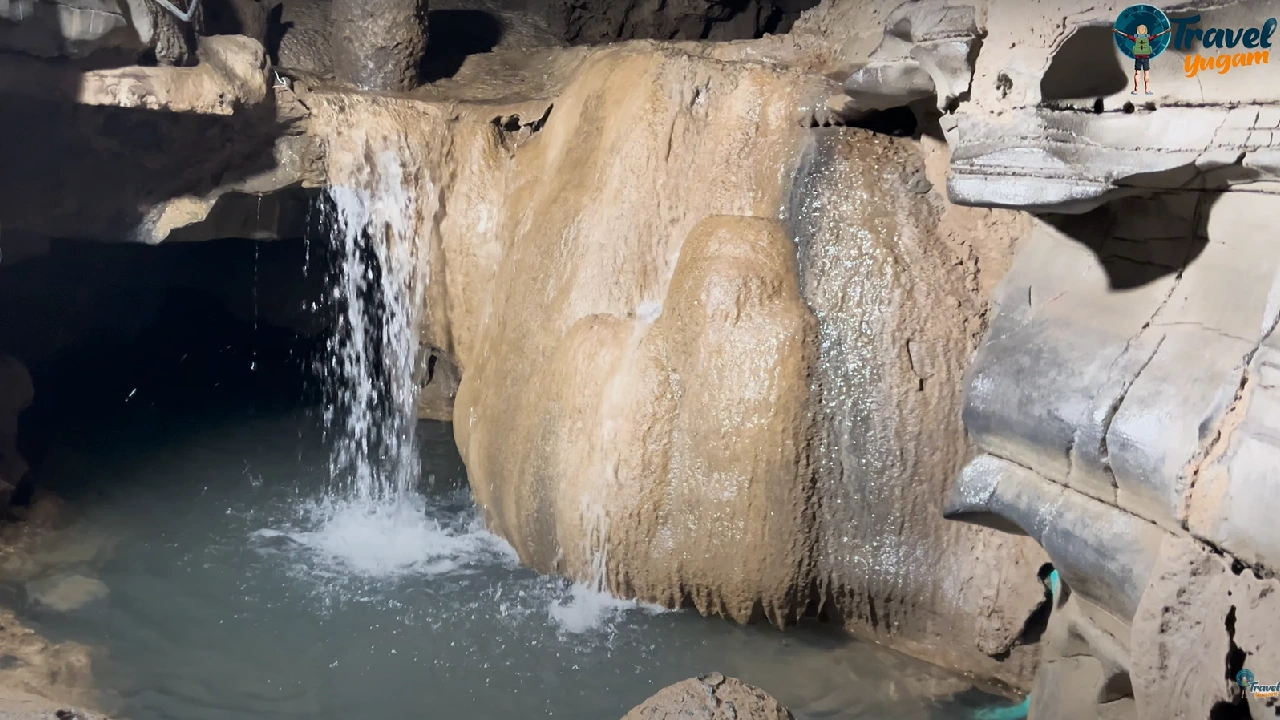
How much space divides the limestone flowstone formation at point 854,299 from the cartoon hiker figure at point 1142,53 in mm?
35

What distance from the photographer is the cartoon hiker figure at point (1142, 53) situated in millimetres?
2854

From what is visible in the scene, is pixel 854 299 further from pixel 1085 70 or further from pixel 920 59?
pixel 1085 70

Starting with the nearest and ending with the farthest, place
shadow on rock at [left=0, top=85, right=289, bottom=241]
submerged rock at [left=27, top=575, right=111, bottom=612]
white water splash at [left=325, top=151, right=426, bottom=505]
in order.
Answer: submerged rock at [left=27, top=575, right=111, bottom=612] < shadow on rock at [left=0, top=85, right=289, bottom=241] < white water splash at [left=325, top=151, right=426, bottom=505]

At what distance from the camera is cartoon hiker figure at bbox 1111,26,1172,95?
9.36ft

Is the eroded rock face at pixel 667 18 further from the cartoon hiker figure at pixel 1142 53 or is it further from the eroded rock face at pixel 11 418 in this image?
the cartoon hiker figure at pixel 1142 53

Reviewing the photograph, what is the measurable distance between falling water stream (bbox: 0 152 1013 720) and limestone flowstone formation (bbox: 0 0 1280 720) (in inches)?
7.9

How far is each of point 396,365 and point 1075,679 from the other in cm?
471

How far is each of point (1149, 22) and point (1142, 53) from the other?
→ 0.31 feet

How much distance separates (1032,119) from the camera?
3.12 m

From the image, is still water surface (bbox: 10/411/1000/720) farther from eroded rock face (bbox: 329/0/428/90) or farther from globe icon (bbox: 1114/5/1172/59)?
eroded rock face (bbox: 329/0/428/90)

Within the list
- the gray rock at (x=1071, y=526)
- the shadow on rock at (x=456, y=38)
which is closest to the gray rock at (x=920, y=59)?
the gray rock at (x=1071, y=526)

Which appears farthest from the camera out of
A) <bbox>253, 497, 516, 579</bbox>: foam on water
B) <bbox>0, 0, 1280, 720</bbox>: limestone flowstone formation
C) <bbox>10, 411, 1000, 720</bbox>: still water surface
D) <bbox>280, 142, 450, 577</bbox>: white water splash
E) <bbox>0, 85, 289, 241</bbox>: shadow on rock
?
<bbox>0, 85, 289, 241</bbox>: shadow on rock

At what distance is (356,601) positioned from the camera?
4848 mm

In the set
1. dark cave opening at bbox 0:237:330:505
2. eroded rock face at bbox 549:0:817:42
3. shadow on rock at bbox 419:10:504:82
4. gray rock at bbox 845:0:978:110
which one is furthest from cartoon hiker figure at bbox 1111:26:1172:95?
dark cave opening at bbox 0:237:330:505
